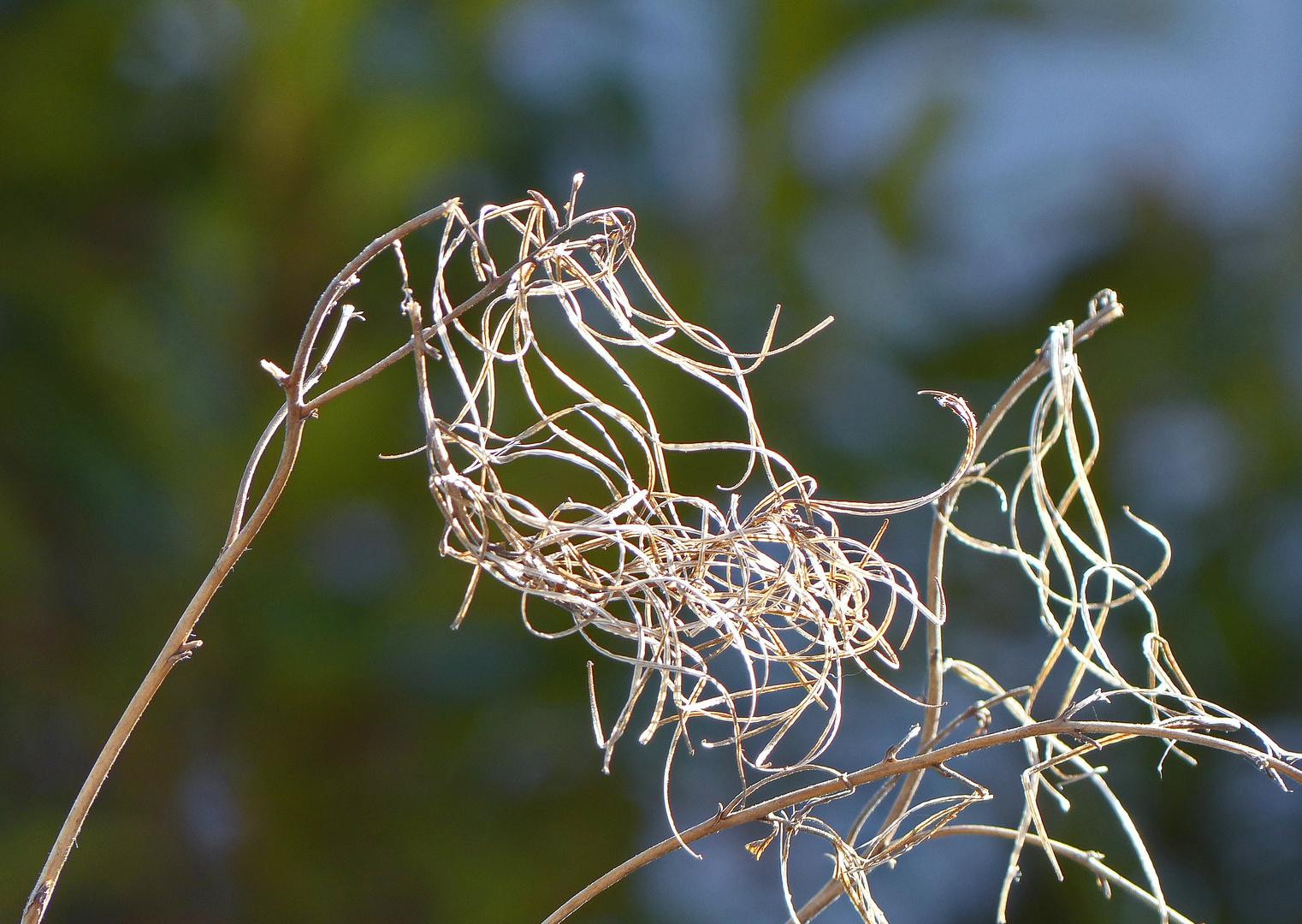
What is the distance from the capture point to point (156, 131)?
0.74 metres

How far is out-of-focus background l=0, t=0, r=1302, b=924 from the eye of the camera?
0.73 meters

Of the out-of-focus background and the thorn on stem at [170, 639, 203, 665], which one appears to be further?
the out-of-focus background

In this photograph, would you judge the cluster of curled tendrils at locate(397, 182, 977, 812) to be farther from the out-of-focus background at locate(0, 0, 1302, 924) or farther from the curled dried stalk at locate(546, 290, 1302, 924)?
the out-of-focus background at locate(0, 0, 1302, 924)

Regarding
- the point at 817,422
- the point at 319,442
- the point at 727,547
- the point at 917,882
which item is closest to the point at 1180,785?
the point at 917,882

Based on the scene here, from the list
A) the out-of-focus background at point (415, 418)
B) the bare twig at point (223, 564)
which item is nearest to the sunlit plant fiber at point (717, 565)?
the bare twig at point (223, 564)

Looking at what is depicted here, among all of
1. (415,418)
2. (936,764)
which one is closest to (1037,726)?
(936,764)

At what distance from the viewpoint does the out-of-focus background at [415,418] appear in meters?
0.73

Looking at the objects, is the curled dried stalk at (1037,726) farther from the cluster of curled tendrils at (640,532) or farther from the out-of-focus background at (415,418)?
the out-of-focus background at (415,418)

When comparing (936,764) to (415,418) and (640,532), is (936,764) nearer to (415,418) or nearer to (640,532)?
(640,532)

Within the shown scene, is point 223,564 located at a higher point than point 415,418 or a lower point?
higher

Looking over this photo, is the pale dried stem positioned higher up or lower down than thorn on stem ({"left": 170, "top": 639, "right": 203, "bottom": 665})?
lower down

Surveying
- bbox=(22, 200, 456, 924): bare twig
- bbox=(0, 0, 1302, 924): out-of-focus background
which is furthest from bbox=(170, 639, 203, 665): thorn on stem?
bbox=(0, 0, 1302, 924): out-of-focus background

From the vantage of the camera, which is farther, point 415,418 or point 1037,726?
point 415,418

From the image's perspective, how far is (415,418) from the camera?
71 centimetres
